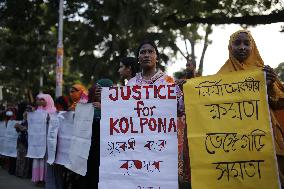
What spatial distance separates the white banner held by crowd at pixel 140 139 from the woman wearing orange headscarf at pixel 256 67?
588mm

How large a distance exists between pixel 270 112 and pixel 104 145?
1.41m

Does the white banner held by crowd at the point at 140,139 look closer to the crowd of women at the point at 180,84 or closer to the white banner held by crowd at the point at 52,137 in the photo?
the crowd of women at the point at 180,84

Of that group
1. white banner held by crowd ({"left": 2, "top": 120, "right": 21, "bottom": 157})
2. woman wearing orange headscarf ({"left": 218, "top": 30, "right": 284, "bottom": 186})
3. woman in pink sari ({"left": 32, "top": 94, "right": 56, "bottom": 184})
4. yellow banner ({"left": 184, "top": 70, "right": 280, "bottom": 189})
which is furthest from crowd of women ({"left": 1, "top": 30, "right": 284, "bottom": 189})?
white banner held by crowd ({"left": 2, "top": 120, "right": 21, "bottom": 157})

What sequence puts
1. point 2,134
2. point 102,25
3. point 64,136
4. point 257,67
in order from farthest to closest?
1. point 102,25
2. point 2,134
3. point 64,136
4. point 257,67

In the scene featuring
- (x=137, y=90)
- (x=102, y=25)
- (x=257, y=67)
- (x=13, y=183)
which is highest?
(x=102, y=25)

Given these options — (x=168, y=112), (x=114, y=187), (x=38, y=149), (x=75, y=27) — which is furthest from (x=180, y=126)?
(x=75, y=27)

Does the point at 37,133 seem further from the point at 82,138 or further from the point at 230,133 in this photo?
the point at 230,133

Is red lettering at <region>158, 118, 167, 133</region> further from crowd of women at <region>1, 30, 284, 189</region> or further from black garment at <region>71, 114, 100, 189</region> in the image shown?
black garment at <region>71, 114, 100, 189</region>

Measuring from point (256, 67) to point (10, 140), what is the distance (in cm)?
916

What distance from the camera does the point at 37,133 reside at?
9.01 m

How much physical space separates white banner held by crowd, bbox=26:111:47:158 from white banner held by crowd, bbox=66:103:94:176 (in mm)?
2714

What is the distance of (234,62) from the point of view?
393 centimetres

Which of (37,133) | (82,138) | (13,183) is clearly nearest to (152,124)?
(82,138)

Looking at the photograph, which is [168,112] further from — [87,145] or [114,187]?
[87,145]
